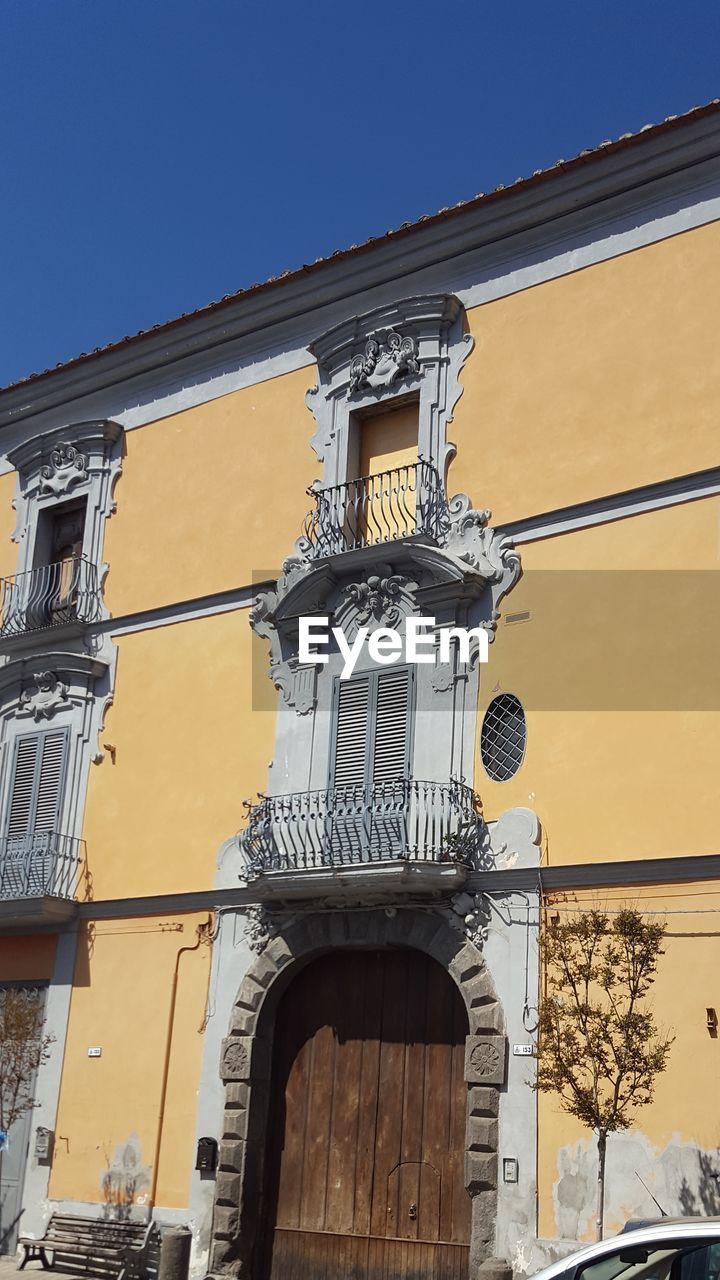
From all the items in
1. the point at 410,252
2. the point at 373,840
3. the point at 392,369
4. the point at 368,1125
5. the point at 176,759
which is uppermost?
the point at 410,252

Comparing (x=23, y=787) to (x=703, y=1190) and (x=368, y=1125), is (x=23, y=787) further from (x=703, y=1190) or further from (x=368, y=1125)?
(x=703, y=1190)

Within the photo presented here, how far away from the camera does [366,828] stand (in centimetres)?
1455

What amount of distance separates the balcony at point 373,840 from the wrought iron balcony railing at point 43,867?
9.83 feet

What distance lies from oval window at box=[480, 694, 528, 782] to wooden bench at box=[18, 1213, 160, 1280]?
240 inches

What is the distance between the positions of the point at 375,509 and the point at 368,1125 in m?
6.75

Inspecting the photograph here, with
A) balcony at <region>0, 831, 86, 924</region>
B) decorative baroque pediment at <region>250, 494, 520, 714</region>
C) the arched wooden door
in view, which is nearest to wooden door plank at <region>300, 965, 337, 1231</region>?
the arched wooden door

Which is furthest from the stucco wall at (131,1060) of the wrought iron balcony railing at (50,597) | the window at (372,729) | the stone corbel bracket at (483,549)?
the stone corbel bracket at (483,549)

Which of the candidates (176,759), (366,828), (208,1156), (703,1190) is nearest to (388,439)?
(176,759)

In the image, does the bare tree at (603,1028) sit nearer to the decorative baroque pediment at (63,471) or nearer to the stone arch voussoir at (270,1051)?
the stone arch voussoir at (270,1051)

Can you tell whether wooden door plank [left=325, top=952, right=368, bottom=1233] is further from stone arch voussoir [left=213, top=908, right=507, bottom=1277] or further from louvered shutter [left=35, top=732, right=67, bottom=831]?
louvered shutter [left=35, top=732, right=67, bottom=831]

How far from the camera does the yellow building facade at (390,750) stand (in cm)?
1348

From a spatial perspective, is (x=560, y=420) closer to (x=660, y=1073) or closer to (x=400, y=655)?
(x=400, y=655)

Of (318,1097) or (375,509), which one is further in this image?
(375,509)

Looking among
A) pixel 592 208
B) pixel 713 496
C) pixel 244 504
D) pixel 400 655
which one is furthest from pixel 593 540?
pixel 244 504
